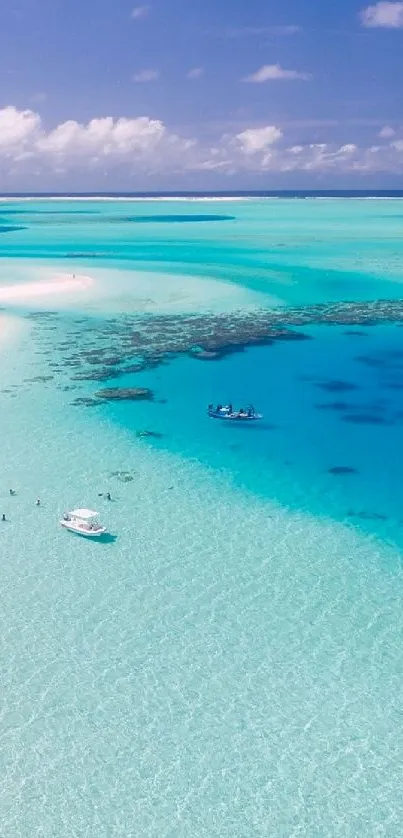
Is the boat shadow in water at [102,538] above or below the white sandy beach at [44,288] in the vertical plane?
below

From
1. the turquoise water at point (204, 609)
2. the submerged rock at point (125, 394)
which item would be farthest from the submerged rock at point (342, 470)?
the submerged rock at point (125, 394)

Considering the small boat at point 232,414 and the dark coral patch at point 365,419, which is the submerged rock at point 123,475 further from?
the dark coral patch at point 365,419

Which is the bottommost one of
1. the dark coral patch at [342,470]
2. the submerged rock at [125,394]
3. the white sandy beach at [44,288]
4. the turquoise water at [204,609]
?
the turquoise water at [204,609]

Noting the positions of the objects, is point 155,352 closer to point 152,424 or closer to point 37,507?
point 152,424

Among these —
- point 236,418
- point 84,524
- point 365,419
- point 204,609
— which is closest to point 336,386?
point 365,419

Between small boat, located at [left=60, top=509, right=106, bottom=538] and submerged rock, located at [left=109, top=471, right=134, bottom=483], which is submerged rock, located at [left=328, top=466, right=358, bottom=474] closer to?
submerged rock, located at [left=109, top=471, right=134, bottom=483]

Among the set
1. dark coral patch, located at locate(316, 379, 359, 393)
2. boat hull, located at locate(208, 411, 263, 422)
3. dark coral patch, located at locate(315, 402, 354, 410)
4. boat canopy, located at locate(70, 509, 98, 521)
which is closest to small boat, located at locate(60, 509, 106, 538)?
boat canopy, located at locate(70, 509, 98, 521)

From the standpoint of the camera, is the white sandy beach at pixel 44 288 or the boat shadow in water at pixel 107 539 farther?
the white sandy beach at pixel 44 288

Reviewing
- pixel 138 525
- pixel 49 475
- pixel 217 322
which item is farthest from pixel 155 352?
pixel 138 525
